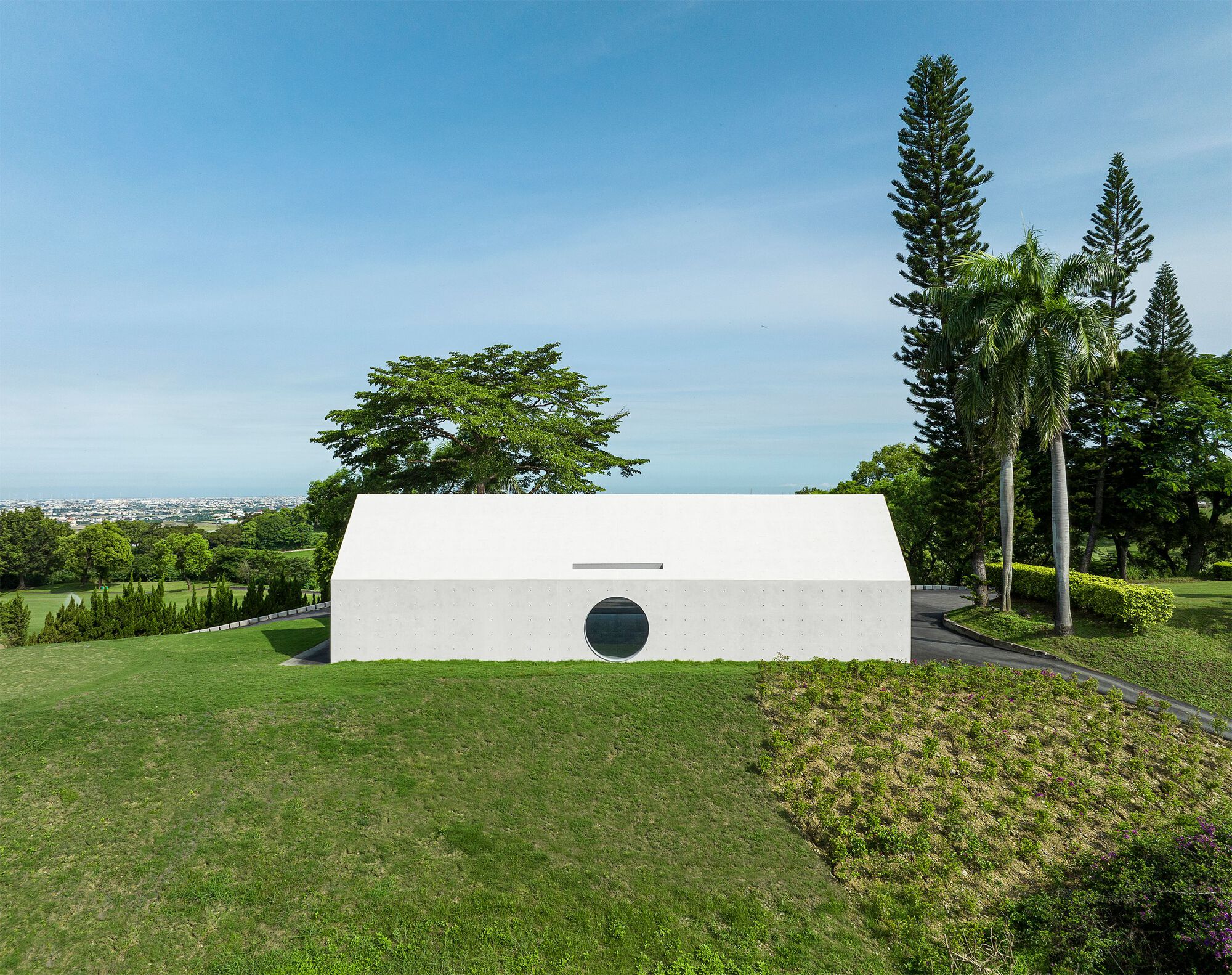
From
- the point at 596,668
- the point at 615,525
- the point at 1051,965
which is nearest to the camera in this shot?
the point at 1051,965

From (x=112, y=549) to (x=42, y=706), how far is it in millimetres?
52523

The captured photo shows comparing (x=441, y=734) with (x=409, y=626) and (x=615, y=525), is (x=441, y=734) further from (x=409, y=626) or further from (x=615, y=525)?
(x=615, y=525)

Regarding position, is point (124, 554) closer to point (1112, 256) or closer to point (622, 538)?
point (622, 538)

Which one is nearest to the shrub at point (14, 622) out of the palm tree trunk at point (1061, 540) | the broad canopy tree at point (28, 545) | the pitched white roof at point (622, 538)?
the pitched white roof at point (622, 538)

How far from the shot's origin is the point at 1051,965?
730cm

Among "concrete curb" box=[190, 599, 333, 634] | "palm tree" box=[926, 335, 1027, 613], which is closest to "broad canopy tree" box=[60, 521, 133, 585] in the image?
"concrete curb" box=[190, 599, 333, 634]

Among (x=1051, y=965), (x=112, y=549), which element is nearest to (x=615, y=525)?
(x=1051, y=965)

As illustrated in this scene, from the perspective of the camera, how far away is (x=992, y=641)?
1802 centimetres

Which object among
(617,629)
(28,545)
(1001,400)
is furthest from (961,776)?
(28,545)

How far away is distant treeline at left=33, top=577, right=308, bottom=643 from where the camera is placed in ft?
66.6

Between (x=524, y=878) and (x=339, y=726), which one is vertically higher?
(x=339, y=726)

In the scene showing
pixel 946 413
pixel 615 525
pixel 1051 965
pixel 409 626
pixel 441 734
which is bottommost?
pixel 1051 965

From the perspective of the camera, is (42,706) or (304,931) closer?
(304,931)

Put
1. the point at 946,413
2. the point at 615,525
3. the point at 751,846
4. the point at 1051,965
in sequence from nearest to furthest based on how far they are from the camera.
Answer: the point at 1051,965 < the point at 751,846 < the point at 615,525 < the point at 946,413
